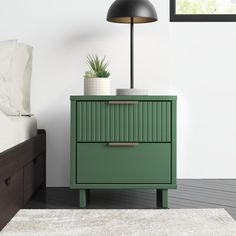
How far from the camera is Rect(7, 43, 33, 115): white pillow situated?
8.89 feet

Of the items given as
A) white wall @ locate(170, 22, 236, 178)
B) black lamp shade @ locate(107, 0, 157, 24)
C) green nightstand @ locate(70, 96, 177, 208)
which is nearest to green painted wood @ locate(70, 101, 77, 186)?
green nightstand @ locate(70, 96, 177, 208)

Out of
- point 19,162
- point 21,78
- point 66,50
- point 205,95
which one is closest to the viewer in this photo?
point 19,162

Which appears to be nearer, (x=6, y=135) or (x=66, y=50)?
(x=6, y=135)

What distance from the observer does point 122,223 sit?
202 centimetres

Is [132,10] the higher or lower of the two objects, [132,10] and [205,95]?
the higher

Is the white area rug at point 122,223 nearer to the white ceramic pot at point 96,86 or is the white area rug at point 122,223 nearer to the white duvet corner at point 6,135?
the white duvet corner at point 6,135

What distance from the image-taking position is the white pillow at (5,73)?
2.61 meters

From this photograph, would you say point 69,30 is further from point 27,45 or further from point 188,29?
point 188,29

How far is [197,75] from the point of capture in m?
3.21

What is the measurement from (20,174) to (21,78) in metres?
0.77

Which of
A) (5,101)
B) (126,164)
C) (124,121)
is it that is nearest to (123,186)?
(126,164)

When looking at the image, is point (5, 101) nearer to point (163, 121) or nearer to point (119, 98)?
point (119, 98)

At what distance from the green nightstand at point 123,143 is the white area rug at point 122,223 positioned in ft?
0.65

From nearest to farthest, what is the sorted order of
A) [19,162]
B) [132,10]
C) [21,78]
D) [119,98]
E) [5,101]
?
1. [19,162]
2. [119,98]
3. [132,10]
4. [5,101]
5. [21,78]
